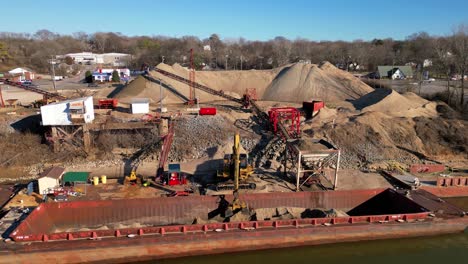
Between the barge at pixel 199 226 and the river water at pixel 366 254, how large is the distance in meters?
0.40

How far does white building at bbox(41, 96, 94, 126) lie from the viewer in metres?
26.5

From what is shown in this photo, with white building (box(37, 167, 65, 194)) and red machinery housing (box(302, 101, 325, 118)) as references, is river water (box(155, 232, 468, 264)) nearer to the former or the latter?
white building (box(37, 167, 65, 194))

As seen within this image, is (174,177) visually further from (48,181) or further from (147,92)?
(147,92)

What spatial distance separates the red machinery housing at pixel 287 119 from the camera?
28.1 m

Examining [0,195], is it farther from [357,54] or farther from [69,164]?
[357,54]

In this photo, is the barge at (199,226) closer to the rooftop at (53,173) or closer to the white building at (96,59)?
the rooftop at (53,173)

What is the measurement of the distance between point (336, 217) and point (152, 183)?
40.0ft

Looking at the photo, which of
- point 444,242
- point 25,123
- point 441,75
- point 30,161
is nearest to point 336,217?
point 444,242

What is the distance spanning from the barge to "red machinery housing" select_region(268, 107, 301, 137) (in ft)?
27.4

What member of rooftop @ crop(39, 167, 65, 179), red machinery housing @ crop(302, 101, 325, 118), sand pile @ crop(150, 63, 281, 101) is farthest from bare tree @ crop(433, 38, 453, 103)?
rooftop @ crop(39, 167, 65, 179)

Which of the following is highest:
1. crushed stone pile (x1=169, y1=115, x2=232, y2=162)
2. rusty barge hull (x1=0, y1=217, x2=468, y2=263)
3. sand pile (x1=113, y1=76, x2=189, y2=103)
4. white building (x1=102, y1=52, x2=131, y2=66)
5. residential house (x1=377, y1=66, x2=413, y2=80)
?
white building (x1=102, y1=52, x2=131, y2=66)

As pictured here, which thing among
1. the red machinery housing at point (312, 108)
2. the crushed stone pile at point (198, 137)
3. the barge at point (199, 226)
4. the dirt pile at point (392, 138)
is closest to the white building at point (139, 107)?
the crushed stone pile at point (198, 137)

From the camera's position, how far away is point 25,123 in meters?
30.4

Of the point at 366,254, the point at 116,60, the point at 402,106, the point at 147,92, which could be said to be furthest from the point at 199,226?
the point at 116,60
